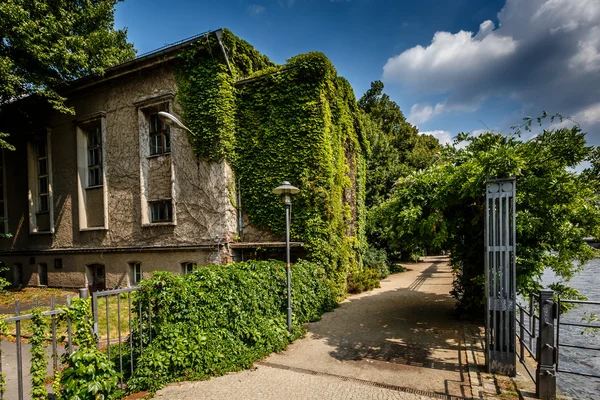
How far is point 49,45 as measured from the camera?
11.4 meters

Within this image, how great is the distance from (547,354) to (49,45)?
16.6 meters

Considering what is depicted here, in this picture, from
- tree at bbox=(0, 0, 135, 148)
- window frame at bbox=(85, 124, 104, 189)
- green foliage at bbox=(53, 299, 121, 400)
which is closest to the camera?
green foliage at bbox=(53, 299, 121, 400)

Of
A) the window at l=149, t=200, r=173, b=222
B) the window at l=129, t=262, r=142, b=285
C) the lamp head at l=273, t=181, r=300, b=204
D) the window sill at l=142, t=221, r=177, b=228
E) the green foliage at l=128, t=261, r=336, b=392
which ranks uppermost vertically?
the lamp head at l=273, t=181, r=300, b=204

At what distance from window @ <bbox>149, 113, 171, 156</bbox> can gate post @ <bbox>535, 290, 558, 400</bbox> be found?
1207cm

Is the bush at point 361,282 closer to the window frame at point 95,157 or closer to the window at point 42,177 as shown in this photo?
the window frame at point 95,157

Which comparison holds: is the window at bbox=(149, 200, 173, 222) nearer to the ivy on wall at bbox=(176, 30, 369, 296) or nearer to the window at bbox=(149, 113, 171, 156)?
the window at bbox=(149, 113, 171, 156)

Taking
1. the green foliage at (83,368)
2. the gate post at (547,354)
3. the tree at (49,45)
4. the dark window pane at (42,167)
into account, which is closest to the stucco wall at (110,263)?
the dark window pane at (42,167)

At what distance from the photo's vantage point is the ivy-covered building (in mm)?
10406

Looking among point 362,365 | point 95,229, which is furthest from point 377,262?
point 95,229

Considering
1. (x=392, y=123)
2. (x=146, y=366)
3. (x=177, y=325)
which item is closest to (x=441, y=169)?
(x=177, y=325)

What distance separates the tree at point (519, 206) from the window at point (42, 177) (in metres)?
16.4

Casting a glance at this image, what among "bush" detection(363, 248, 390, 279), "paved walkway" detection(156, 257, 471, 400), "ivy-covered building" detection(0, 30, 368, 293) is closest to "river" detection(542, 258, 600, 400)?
"paved walkway" detection(156, 257, 471, 400)

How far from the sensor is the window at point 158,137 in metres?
12.2

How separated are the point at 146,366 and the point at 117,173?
10339 mm
